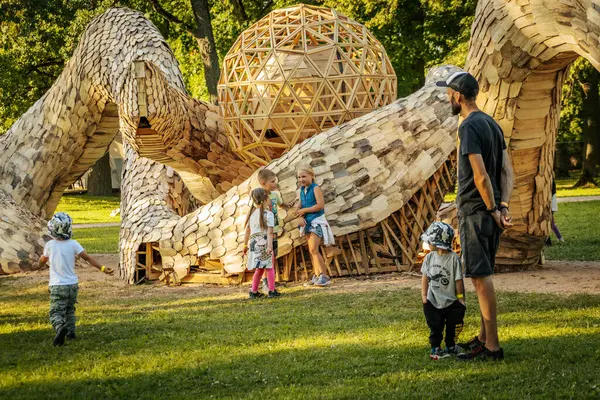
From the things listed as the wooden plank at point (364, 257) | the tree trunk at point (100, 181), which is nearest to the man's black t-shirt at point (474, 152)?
the wooden plank at point (364, 257)

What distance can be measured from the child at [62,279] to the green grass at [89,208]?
18.2 m

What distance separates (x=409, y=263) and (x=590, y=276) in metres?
2.18

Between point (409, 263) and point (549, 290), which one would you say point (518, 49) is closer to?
point (549, 290)

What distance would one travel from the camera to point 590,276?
403 inches

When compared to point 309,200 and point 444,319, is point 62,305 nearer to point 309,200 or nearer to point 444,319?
point 444,319

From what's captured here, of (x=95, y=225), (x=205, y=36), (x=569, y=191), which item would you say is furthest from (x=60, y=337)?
(x=569, y=191)

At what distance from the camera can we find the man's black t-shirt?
20.0 feet

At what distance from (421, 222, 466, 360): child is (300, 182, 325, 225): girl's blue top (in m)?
4.21

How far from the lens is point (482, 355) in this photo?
6148 mm

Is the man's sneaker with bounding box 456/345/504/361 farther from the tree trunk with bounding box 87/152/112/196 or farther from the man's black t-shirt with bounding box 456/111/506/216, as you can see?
the tree trunk with bounding box 87/152/112/196

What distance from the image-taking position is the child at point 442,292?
627 cm

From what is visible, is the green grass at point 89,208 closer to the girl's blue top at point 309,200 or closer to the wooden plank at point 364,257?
Answer: the wooden plank at point 364,257

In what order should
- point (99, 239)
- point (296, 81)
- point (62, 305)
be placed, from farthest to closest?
point (99, 239), point (296, 81), point (62, 305)

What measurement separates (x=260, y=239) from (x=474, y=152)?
4407 mm
